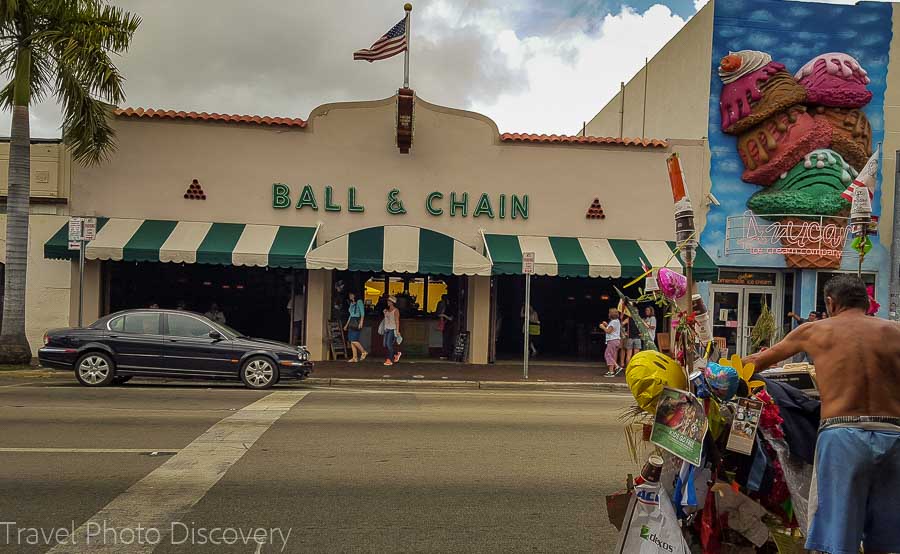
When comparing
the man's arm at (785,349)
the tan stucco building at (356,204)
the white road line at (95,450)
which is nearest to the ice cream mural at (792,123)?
the tan stucco building at (356,204)

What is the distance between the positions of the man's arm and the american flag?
14.6m

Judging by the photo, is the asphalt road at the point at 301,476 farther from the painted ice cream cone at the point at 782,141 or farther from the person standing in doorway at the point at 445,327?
the painted ice cream cone at the point at 782,141

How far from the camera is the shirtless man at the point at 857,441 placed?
331 centimetres

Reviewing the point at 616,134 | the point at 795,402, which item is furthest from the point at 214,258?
the point at 616,134

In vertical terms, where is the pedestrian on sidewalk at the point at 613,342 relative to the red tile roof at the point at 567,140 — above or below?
below

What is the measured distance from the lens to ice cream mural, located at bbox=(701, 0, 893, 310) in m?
17.7

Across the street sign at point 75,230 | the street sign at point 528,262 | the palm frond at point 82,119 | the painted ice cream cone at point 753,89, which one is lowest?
the street sign at point 528,262

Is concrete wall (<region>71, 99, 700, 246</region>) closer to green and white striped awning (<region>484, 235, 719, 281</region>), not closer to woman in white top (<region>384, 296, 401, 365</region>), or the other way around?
green and white striped awning (<region>484, 235, 719, 281</region>)

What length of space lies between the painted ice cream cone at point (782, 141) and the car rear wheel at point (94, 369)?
628 inches

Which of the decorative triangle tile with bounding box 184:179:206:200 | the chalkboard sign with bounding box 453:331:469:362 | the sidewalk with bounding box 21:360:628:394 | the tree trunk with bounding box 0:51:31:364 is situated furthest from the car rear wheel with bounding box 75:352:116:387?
the chalkboard sign with bounding box 453:331:469:362

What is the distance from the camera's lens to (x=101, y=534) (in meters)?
4.64

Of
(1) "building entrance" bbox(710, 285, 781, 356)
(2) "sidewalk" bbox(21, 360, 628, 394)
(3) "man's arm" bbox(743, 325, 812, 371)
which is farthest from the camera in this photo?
(1) "building entrance" bbox(710, 285, 781, 356)

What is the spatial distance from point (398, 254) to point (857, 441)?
13.1 meters

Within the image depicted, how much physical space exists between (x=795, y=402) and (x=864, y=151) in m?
17.2
